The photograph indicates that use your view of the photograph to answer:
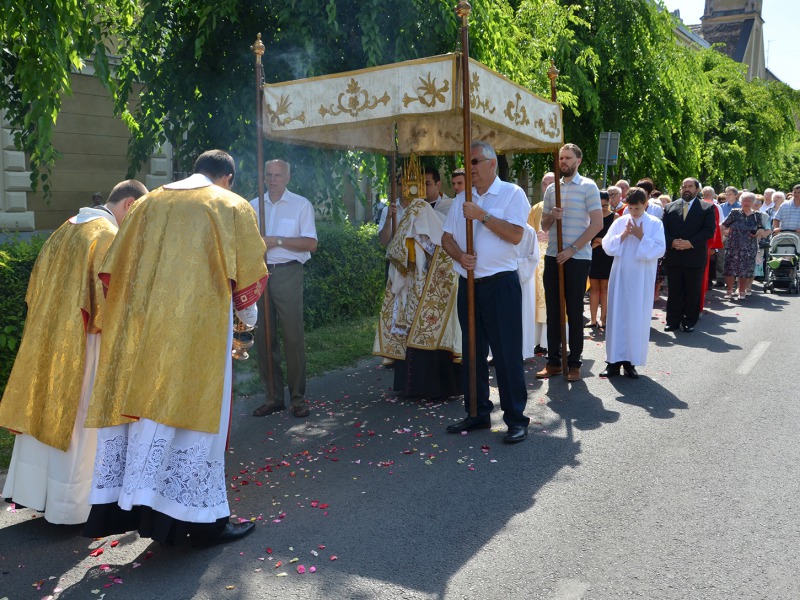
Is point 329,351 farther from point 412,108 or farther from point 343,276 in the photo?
point 412,108

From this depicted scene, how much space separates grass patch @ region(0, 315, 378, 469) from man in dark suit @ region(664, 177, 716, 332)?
4.16 m

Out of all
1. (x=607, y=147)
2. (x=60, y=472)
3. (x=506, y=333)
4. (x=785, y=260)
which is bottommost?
(x=60, y=472)

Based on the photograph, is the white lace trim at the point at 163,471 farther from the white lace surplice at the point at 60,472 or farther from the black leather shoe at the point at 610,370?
the black leather shoe at the point at 610,370

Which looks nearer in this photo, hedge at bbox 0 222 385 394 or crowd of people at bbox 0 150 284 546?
crowd of people at bbox 0 150 284 546

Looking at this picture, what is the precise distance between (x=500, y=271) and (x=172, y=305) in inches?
109

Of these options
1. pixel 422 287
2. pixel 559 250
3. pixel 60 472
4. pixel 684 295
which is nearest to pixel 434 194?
pixel 422 287

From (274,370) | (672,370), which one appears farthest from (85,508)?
(672,370)

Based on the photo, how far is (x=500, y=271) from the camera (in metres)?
6.43

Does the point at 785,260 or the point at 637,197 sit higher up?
the point at 637,197

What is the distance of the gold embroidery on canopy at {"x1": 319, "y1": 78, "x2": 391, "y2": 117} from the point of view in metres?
6.80

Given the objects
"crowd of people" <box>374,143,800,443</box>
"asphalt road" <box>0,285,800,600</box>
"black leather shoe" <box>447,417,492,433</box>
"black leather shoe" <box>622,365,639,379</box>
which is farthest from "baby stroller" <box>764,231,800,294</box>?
"black leather shoe" <box>447,417,492,433</box>

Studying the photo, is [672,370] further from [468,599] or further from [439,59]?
[468,599]

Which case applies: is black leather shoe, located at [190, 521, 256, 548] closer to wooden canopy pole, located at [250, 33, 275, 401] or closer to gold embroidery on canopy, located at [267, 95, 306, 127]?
wooden canopy pole, located at [250, 33, 275, 401]

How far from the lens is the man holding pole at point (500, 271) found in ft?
20.9
